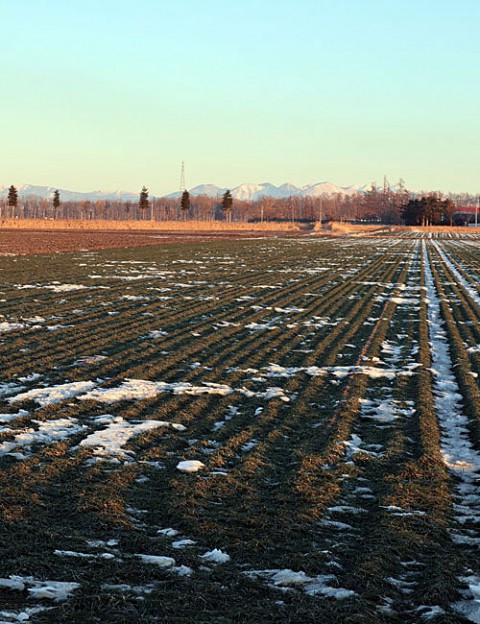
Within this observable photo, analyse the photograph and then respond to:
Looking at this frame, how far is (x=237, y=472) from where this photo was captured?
7270 mm

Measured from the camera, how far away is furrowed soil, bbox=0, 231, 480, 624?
16.1 ft

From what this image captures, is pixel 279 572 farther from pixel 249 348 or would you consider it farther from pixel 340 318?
pixel 340 318

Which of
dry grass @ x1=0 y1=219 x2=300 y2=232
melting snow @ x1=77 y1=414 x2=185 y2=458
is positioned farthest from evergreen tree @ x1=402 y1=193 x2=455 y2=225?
melting snow @ x1=77 y1=414 x2=185 y2=458

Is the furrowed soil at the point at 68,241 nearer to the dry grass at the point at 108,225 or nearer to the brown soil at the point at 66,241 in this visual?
the brown soil at the point at 66,241

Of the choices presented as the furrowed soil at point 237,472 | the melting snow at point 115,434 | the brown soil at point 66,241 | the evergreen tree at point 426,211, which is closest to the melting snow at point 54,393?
the furrowed soil at point 237,472

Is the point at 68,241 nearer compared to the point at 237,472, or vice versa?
the point at 237,472

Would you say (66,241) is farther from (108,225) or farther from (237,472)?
(108,225)

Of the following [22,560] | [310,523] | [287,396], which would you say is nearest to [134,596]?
[22,560]

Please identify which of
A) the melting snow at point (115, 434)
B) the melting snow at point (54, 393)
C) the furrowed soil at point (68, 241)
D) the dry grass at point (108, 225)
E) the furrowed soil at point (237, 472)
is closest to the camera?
the furrowed soil at point (237, 472)

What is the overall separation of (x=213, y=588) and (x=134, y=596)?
1.85 feet

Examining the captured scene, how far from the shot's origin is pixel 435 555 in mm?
5582

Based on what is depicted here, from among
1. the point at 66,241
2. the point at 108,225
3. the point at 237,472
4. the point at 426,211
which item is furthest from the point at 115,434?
the point at 426,211

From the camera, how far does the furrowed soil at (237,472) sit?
16.1ft

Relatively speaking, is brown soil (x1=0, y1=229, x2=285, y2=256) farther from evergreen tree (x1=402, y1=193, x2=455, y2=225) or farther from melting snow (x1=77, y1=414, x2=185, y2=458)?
evergreen tree (x1=402, y1=193, x2=455, y2=225)
